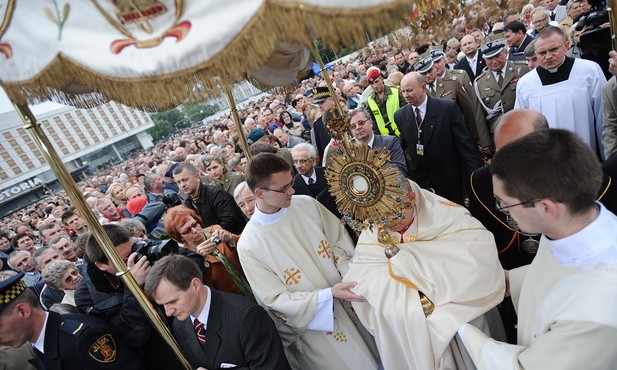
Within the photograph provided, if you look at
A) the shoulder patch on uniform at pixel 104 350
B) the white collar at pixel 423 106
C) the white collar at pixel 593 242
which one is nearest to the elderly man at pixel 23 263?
the shoulder patch on uniform at pixel 104 350

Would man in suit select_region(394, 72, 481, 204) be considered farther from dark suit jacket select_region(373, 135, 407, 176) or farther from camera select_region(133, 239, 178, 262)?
camera select_region(133, 239, 178, 262)

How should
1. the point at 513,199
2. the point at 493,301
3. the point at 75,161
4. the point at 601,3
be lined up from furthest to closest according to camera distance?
the point at 75,161
the point at 601,3
the point at 493,301
the point at 513,199

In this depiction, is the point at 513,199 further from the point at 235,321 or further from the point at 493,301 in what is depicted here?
the point at 235,321

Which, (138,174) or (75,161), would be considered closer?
(138,174)

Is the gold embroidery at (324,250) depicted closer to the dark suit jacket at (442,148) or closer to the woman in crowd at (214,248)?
the woman in crowd at (214,248)

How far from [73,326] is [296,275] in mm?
1472

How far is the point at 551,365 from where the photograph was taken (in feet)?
4.21

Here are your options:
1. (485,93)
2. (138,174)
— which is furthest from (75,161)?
(485,93)

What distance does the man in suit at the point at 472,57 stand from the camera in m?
6.23

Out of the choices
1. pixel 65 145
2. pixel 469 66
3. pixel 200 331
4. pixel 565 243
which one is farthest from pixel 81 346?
pixel 65 145

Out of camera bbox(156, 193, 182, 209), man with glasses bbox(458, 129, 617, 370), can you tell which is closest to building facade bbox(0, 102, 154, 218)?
camera bbox(156, 193, 182, 209)

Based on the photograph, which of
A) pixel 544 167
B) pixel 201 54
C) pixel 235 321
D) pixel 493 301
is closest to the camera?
pixel 201 54

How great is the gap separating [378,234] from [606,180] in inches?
51.6

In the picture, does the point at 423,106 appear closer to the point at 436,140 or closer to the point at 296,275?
the point at 436,140
